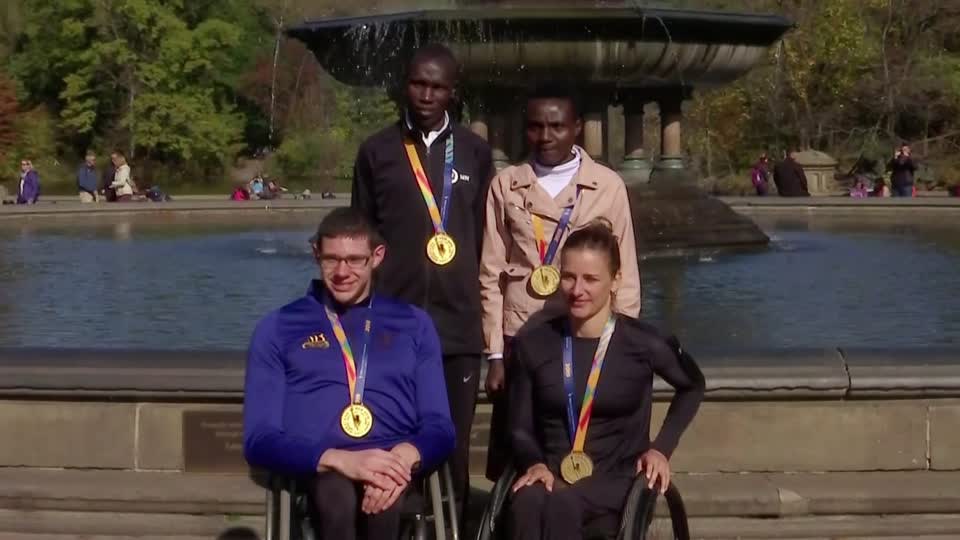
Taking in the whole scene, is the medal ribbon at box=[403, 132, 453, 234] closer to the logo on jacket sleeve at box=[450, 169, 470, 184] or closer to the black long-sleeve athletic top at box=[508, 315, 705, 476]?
the logo on jacket sleeve at box=[450, 169, 470, 184]

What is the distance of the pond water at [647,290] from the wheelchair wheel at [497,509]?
4621mm

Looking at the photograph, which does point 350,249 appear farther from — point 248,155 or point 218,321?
point 248,155

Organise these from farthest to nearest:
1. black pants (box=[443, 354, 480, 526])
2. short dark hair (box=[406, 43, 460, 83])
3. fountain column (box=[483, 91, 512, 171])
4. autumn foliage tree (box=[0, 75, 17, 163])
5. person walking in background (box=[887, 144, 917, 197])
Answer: autumn foliage tree (box=[0, 75, 17, 163]) → person walking in background (box=[887, 144, 917, 197]) → fountain column (box=[483, 91, 512, 171]) → black pants (box=[443, 354, 480, 526]) → short dark hair (box=[406, 43, 460, 83])

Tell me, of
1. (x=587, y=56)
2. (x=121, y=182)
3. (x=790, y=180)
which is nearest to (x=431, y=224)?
(x=587, y=56)

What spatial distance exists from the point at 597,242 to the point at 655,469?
2.21ft

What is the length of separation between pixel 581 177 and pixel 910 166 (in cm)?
2849

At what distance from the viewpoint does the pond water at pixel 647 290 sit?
985 cm

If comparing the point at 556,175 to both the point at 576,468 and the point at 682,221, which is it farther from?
the point at 682,221

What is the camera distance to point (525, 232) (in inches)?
195

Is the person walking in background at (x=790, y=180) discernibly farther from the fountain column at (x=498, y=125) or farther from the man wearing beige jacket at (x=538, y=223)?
the man wearing beige jacket at (x=538, y=223)

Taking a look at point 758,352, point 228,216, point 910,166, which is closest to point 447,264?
point 758,352

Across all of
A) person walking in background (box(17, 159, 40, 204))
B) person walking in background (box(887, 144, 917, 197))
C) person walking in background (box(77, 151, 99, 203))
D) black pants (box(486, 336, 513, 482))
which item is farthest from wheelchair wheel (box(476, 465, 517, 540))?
person walking in background (box(887, 144, 917, 197))

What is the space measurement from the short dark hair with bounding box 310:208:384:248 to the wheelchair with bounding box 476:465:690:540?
2.63ft

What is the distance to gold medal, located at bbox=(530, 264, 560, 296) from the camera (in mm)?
4906
